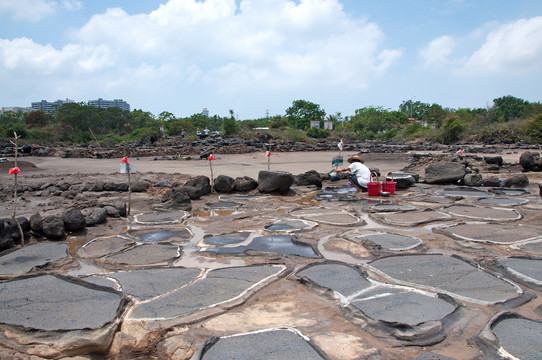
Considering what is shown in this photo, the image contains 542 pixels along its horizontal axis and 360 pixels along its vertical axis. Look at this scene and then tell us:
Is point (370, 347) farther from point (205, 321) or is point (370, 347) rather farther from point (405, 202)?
point (405, 202)

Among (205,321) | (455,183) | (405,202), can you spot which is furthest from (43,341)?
(455,183)

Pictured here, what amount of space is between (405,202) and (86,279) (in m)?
6.49

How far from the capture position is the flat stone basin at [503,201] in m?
7.80

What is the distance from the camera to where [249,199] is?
8922mm

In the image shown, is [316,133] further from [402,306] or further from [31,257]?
[402,306]

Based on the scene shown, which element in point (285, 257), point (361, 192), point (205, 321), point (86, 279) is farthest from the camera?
point (361, 192)

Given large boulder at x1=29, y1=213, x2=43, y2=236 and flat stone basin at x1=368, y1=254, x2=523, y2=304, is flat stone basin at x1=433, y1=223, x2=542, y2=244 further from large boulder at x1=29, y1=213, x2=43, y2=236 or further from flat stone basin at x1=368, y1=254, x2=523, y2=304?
large boulder at x1=29, y1=213, x2=43, y2=236

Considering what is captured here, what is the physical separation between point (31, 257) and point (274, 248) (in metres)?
2.90

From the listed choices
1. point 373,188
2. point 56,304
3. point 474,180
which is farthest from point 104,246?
point 474,180

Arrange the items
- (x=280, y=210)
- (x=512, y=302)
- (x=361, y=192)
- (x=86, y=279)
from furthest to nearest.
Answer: (x=361, y=192) < (x=280, y=210) < (x=86, y=279) < (x=512, y=302)

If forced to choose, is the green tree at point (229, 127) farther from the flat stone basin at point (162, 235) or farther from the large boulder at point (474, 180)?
the flat stone basin at point (162, 235)

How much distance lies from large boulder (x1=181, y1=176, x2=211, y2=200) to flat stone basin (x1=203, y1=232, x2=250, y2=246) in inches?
130

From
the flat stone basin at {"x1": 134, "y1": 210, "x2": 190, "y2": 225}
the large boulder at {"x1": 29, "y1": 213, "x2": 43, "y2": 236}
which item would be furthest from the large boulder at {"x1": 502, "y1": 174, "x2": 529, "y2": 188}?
the large boulder at {"x1": 29, "y1": 213, "x2": 43, "y2": 236}

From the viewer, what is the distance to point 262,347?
2.69m
